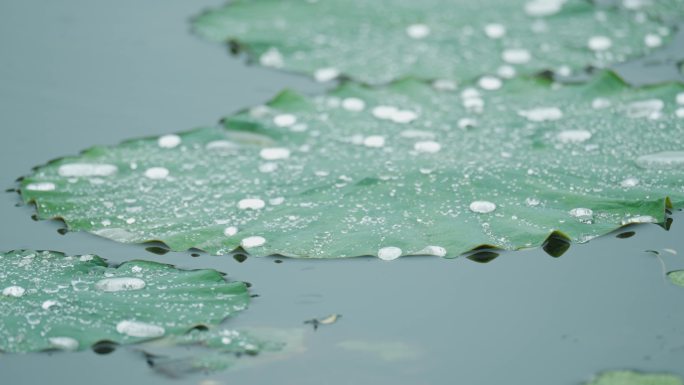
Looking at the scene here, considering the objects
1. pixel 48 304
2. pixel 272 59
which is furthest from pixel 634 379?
pixel 272 59

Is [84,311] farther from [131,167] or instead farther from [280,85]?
[280,85]

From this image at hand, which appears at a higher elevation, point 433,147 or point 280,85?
point 280,85

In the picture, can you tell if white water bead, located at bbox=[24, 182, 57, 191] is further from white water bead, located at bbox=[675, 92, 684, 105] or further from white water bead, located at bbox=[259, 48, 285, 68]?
white water bead, located at bbox=[675, 92, 684, 105]

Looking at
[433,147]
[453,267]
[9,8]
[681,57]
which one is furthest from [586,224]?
[9,8]

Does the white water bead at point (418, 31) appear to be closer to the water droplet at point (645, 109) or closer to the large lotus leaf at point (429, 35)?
the large lotus leaf at point (429, 35)

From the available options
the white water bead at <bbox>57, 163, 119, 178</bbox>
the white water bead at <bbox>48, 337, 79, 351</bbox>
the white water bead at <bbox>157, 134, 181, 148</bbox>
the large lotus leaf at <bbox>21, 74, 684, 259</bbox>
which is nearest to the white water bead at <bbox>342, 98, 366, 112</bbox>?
the large lotus leaf at <bbox>21, 74, 684, 259</bbox>

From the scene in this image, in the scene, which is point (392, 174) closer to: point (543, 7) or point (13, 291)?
point (13, 291)

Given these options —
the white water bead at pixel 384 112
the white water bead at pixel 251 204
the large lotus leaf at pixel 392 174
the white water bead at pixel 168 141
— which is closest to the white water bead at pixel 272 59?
A: the large lotus leaf at pixel 392 174
